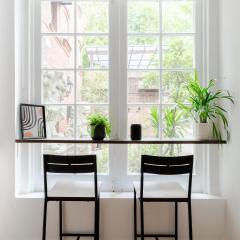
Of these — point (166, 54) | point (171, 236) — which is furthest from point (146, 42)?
point (171, 236)

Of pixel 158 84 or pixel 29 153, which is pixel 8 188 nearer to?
pixel 29 153

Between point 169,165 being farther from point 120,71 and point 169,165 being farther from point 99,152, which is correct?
point 120,71

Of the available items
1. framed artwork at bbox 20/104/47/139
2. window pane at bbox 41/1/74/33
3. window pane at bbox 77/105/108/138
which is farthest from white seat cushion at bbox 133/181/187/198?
window pane at bbox 41/1/74/33

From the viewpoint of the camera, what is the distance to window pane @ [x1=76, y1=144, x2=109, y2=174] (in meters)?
2.72

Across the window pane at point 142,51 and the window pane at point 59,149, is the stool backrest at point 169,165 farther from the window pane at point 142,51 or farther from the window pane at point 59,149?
the window pane at point 142,51

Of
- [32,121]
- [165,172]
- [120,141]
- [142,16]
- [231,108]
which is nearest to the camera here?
[165,172]

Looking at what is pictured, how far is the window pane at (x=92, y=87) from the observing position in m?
2.72

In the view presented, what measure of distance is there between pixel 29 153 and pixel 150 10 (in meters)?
1.85

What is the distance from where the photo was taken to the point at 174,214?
8.21ft

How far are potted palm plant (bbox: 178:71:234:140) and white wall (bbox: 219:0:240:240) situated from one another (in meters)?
0.11

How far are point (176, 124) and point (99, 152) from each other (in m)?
0.82

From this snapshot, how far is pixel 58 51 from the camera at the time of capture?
272cm

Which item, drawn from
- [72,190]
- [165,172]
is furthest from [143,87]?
[72,190]

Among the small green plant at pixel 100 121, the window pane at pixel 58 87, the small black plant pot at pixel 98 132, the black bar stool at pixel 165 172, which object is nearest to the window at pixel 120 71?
the window pane at pixel 58 87
